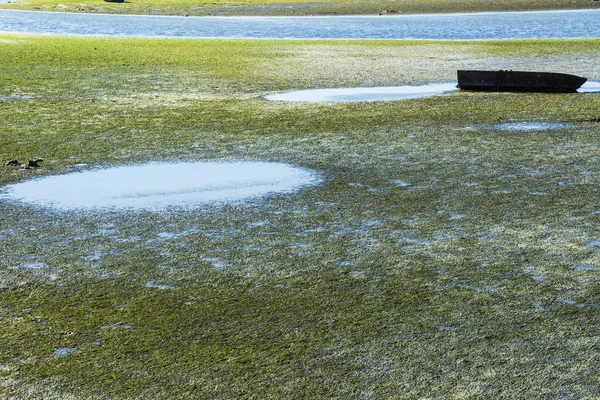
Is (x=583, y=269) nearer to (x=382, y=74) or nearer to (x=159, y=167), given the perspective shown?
(x=159, y=167)

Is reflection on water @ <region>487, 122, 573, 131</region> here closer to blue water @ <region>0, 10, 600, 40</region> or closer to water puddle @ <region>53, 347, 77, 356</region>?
water puddle @ <region>53, 347, 77, 356</region>

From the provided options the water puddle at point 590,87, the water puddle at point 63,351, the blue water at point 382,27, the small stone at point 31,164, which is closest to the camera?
the water puddle at point 63,351

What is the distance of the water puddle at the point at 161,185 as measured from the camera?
9.04m

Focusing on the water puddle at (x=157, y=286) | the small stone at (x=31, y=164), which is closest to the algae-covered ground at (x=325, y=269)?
the water puddle at (x=157, y=286)

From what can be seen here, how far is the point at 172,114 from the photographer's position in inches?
611

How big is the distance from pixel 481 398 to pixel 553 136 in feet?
27.7

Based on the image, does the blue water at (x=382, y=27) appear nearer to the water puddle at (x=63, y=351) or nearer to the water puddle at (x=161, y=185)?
the water puddle at (x=161, y=185)

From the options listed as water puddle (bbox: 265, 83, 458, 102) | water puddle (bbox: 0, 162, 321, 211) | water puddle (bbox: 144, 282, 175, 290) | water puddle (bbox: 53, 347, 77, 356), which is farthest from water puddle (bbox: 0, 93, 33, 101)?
water puddle (bbox: 53, 347, 77, 356)

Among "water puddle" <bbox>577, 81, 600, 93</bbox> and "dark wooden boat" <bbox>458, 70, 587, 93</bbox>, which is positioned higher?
"dark wooden boat" <bbox>458, 70, 587, 93</bbox>

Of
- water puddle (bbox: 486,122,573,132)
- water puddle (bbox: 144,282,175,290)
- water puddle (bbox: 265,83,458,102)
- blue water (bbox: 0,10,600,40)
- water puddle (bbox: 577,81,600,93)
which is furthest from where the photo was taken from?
blue water (bbox: 0,10,600,40)

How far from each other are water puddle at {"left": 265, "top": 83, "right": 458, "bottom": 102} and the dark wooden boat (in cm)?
58

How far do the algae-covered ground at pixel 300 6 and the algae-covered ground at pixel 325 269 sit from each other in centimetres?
6069

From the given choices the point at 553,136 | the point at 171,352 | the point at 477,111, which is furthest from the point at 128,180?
the point at 477,111

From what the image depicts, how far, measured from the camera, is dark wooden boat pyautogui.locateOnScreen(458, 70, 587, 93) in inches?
707
